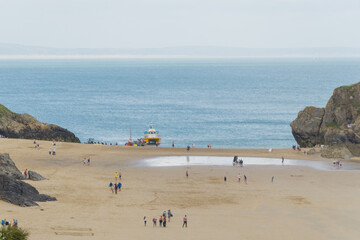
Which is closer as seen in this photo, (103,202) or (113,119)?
(103,202)

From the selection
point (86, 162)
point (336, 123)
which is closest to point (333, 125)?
point (336, 123)

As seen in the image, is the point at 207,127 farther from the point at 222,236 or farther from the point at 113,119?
the point at 222,236

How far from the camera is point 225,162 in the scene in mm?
68000

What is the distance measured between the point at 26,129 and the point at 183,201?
3890cm

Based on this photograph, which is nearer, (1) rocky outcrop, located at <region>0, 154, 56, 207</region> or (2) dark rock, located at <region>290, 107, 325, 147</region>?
(1) rocky outcrop, located at <region>0, 154, 56, 207</region>

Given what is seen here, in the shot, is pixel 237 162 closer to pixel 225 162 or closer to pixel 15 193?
pixel 225 162

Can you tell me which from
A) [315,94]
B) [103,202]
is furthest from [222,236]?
[315,94]

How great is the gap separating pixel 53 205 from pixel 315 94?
141406mm

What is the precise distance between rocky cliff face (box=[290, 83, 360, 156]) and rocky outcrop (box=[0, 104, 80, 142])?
31.1m

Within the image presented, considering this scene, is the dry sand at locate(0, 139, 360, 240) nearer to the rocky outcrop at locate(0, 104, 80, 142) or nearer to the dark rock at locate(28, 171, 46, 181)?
the dark rock at locate(28, 171, 46, 181)

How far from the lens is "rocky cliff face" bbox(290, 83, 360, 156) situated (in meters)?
71.3

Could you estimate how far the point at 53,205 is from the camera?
45656 mm

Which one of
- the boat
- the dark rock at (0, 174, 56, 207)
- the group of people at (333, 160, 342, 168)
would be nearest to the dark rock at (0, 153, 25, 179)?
the dark rock at (0, 174, 56, 207)

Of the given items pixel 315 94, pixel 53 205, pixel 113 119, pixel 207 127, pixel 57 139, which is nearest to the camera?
pixel 53 205
